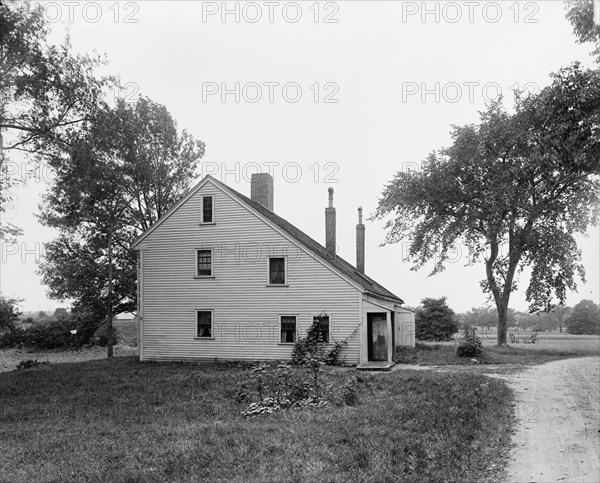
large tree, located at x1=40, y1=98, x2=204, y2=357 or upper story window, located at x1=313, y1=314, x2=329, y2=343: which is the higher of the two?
large tree, located at x1=40, y1=98, x2=204, y2=357

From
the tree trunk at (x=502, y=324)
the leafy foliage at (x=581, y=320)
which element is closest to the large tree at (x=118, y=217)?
the tree trunk at (x=502, y=324)

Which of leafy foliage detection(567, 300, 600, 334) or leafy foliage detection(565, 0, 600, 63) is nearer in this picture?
leafy foliage detection(565, 0, 600, 63)

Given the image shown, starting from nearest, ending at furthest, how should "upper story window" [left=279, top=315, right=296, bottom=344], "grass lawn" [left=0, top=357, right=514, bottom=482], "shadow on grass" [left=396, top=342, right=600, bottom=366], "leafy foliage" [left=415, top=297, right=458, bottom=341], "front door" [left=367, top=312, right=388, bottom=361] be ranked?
"grass lawn" [left=0, top=357, right=514, bottom=482]
"shadow on grass" [left=396, top=342, right=600, bottom=366]
"upper story window" [left=279, top=315, right=296, bottom=344]
"front door" [left=367, top=312, right=388, bottom=361]
"leafy foliage" [left=415, top=297, right=458, bottom=341]

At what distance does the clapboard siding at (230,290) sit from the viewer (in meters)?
23.0

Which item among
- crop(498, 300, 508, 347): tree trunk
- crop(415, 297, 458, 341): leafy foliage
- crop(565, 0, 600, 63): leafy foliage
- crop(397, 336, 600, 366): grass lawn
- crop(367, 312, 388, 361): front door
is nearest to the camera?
crop(565, 0, 600, 63): leafy foliage

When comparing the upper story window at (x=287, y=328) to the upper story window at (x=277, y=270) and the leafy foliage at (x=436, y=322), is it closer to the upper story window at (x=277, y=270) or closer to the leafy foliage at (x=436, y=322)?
the upper story window at (x=277, y=270)

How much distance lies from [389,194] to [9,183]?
74.4ft

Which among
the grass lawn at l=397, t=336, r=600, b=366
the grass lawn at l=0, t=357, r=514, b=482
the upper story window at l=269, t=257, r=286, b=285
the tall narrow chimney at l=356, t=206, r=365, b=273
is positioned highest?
the tall narrow chimney at l=356, t=206, r=365, b=273

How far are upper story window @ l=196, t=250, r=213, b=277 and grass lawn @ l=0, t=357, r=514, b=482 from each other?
10.1 m

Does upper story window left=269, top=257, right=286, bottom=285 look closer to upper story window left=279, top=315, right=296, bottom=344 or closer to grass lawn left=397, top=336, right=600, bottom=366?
upper story window left=279, top=315, right=296, bottom=344

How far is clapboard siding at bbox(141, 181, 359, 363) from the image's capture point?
23.0 metres

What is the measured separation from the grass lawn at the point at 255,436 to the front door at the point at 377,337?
341 inches

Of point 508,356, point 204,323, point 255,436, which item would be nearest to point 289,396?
point 255,436

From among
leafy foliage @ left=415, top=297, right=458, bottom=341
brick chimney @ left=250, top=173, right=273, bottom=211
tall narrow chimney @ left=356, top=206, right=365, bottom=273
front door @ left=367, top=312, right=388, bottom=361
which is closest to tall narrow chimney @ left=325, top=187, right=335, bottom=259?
brick chimney @ left=250, top=173, right=273, bottom=211
